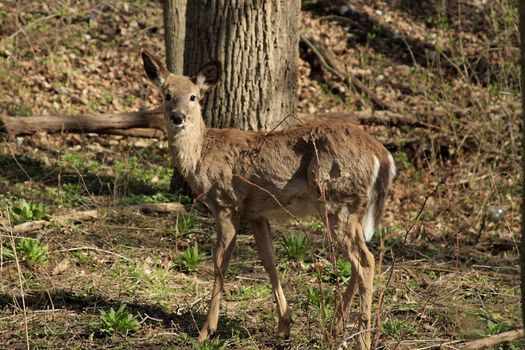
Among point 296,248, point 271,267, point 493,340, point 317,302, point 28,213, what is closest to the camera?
point 493,340

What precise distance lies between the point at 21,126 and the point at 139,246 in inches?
123

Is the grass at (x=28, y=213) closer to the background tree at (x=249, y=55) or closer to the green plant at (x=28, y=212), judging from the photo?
the green plant at (x=28, y=212)

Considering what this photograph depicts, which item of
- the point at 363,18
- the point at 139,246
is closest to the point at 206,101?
the point at 139,246

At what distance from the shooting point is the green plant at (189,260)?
6.91m

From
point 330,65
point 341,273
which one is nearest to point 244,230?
point 341,273

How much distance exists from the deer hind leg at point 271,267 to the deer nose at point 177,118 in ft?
3.19

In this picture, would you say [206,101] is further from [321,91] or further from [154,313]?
[321,91]

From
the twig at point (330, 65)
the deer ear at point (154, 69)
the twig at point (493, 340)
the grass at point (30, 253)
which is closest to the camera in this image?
the twig at point (493, 340)

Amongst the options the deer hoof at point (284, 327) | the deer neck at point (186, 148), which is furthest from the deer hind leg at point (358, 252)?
the deer neck at point (186, 148)

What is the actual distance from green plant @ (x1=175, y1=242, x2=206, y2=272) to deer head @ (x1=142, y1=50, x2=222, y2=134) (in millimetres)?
1199

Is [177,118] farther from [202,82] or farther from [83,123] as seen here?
[83,123]

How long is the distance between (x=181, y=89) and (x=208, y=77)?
0.32 metres

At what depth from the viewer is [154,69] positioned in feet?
21.5

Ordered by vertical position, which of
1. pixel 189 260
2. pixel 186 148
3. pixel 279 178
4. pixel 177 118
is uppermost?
pixel 177 118
